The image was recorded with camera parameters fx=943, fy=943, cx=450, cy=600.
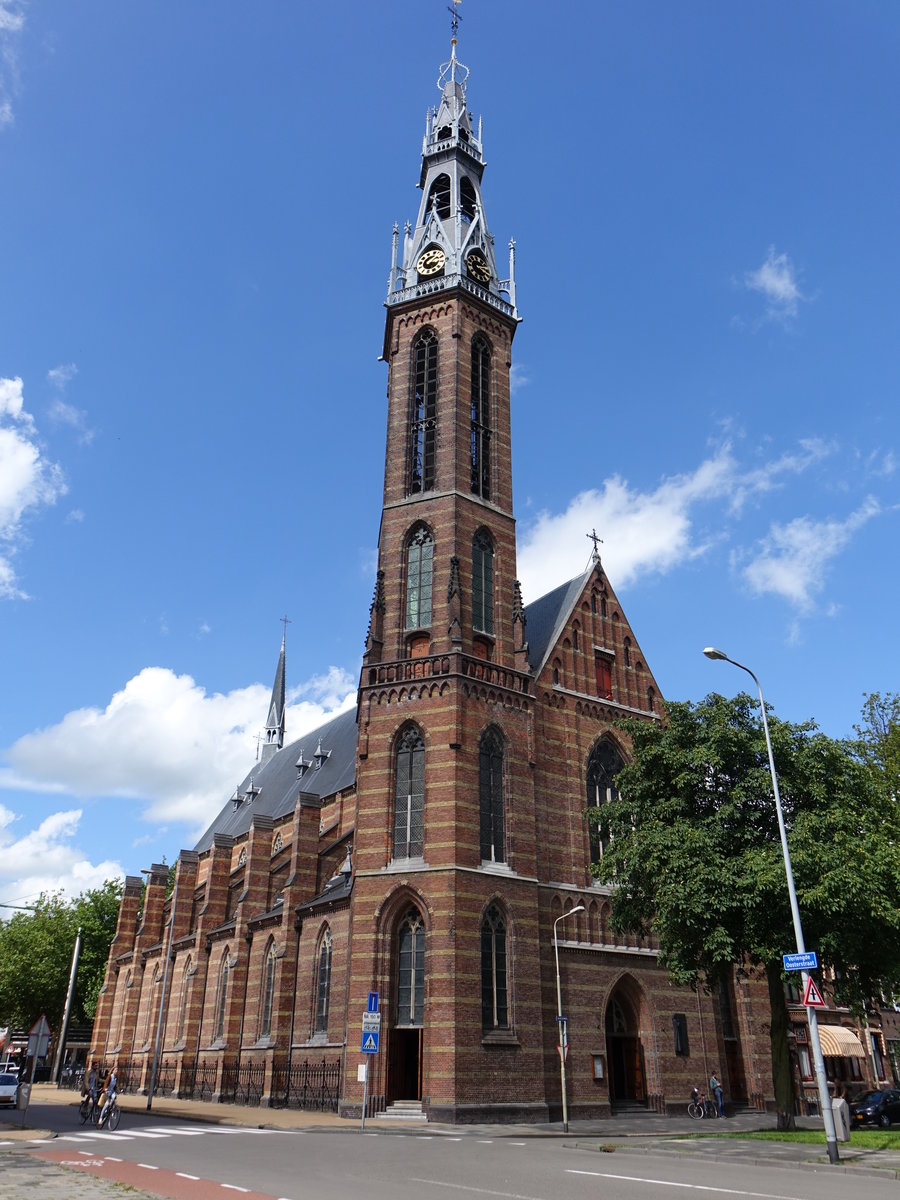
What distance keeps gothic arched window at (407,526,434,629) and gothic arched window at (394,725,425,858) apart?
4.48 m

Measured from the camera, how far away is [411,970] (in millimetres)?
30859

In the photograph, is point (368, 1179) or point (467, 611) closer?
point (368, 1179)

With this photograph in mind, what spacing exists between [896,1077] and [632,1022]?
25.2 metres

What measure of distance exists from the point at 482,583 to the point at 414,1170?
23.8m

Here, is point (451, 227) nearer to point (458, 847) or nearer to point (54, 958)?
point (458, 847)

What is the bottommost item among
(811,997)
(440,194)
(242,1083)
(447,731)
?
(242,1083)

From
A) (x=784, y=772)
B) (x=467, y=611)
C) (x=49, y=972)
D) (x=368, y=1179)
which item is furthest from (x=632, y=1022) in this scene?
(x=49, y=972)

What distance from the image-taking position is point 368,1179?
47.8 feet

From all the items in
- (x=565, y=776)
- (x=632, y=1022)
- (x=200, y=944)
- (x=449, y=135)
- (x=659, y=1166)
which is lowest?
(x=659, y=1166)

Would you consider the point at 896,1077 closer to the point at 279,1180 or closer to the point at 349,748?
the point at 349,748

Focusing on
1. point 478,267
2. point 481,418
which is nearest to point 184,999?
point 481,418

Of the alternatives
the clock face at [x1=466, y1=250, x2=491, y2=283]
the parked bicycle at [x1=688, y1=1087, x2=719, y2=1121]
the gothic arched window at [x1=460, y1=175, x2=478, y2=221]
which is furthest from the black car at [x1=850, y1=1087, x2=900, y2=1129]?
the gothic arched window at [x1=460, y1=175, x2=478, y2=221]

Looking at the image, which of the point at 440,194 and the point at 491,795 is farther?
the point at 440,194

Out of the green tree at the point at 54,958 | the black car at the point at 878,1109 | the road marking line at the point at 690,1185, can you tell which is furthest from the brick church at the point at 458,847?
the green tree at the point at 54,958
